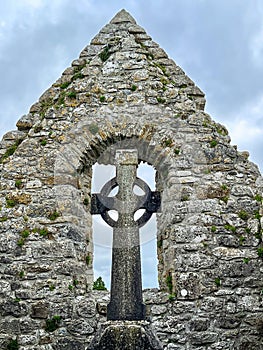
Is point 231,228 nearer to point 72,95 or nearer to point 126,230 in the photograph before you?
point 126,230

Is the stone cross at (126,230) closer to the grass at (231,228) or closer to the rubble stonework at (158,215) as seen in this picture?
the rubble stonework at (158,215)

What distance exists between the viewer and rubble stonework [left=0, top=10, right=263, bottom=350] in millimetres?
6246

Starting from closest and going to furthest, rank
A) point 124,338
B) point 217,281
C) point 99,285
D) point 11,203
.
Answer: point 124,338
point 217,281
point 11,203
point 99,285

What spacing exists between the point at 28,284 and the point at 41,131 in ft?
7.51

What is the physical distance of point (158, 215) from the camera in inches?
284

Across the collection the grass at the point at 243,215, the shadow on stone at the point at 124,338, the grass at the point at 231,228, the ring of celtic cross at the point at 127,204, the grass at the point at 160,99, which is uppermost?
the grass at the point at 160,99

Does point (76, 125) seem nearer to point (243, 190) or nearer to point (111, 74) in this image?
point (111, 74)

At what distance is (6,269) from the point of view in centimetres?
651

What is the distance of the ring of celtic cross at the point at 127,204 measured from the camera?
4.41 metres

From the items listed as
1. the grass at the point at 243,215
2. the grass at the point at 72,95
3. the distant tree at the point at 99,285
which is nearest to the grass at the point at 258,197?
the grass at the point at 243,215

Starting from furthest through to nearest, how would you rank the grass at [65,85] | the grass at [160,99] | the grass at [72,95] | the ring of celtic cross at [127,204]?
1. the grass at [65,85]
2. the grass at [72,95]
3. the grass at [160,99]
4. the ring of celtic cross at [127,204]

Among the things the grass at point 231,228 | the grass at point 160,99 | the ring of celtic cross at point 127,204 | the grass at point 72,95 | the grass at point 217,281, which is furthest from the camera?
the grass at point 72,95

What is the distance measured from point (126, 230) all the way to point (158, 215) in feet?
9.54

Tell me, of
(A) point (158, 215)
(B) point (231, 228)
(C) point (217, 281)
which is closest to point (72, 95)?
(A) point (158, 215)
